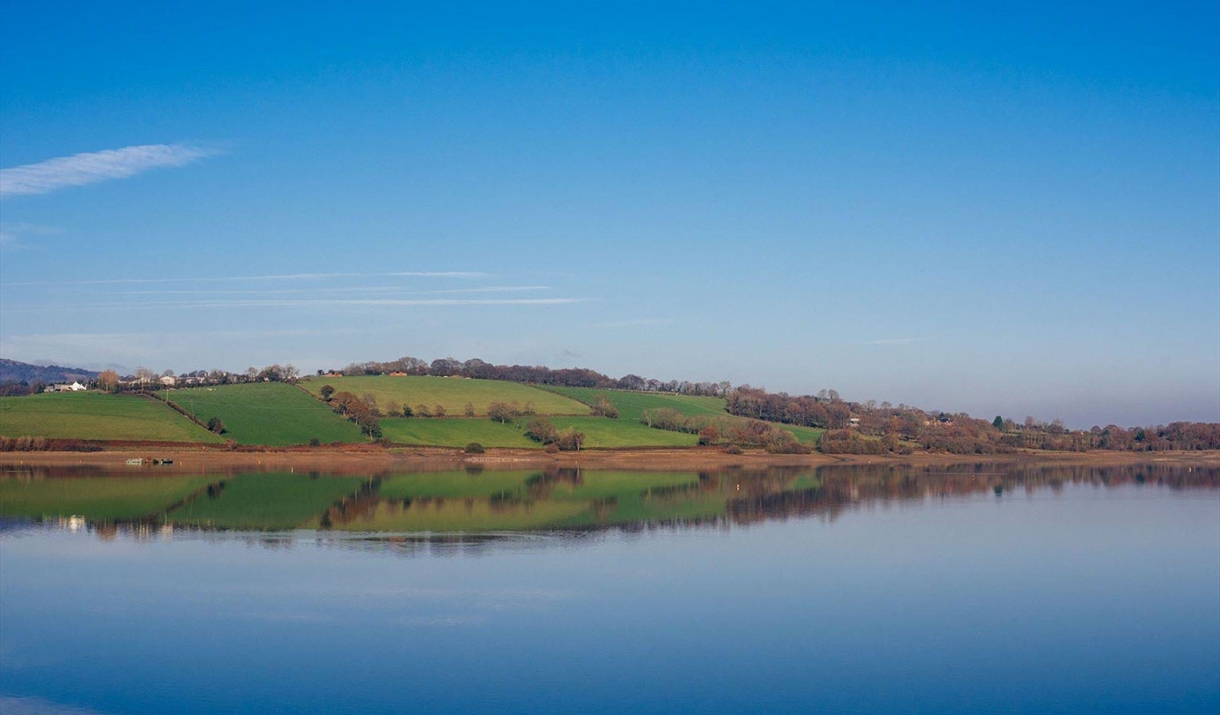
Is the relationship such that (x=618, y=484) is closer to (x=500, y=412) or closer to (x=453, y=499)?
(x=453, y=499)

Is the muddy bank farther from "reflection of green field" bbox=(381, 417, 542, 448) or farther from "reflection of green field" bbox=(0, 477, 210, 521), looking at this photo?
"reflection of green field" bbox=(0, 477, 210, 521)

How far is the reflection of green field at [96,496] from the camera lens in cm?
4069

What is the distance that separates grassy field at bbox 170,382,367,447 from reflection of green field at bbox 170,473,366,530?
16550 mm

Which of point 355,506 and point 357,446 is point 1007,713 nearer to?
point 355,506

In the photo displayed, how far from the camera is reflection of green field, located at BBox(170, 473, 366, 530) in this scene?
39.0m

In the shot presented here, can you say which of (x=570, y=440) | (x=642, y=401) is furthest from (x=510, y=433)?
(x=642, y=401)

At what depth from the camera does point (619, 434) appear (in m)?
94.9

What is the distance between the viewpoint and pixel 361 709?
15984 millimetres

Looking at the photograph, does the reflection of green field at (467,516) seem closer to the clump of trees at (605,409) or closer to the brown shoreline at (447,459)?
the brown shoreline at (447,459)

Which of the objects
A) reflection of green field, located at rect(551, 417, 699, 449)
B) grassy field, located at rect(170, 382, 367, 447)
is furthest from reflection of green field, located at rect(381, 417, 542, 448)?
reflection of green field, located at rect(551, 417, 699, 449)

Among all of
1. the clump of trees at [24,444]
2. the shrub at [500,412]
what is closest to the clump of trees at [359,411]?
the shrub at [500,412]

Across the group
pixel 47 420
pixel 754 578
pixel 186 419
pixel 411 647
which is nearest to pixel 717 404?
pixel 186 419

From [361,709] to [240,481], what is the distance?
44883mm

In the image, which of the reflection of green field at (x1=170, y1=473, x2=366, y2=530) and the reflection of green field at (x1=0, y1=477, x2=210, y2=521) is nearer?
the reflection of green field at (x1=170, y1=473, x2=366, y2=530)
